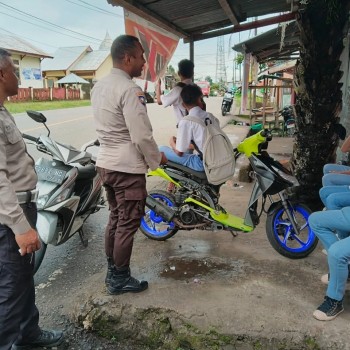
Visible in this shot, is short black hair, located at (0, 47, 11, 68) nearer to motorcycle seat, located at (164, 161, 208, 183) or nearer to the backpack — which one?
the backpack

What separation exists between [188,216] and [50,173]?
134cm

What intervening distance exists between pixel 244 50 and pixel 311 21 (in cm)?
665

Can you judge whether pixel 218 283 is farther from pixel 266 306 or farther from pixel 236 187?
pixel 236 187

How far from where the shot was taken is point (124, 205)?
2.80 metres

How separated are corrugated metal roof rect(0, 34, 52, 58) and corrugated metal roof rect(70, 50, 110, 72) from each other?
876 cm

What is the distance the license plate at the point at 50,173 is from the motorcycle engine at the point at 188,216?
115 cm

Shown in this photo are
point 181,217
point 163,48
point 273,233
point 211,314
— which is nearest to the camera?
point 211,314

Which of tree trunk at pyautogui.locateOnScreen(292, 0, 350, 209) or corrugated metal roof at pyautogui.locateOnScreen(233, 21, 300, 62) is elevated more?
corrugated metal roof at pyautogui.locateOnScreen(233, 21, 300, 62)

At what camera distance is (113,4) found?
11.6ft

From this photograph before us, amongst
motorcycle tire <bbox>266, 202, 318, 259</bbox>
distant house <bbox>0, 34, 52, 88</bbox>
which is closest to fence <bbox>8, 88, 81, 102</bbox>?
distant house <bbox>0, 34, 52, 88</bbox>

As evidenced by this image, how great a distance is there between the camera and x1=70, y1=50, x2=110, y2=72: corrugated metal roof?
143ft

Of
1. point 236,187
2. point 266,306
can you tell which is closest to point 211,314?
point 266,306

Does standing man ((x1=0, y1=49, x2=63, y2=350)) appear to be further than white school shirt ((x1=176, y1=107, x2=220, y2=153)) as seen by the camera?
No

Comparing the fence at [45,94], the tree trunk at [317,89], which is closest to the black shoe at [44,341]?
the tree trunk at [317,89]
